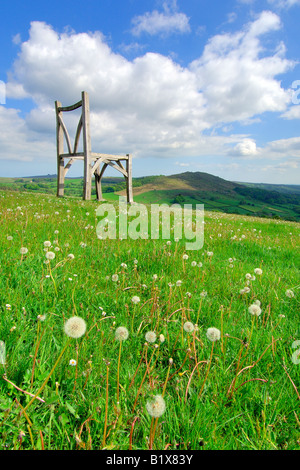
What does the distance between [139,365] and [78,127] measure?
16.1 m

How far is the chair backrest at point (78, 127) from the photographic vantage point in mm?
14461

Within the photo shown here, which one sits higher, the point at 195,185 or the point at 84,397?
the point at 195,185

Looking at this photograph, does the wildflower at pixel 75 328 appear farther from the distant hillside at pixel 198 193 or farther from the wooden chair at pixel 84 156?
the distant hillside at pixel 198 193

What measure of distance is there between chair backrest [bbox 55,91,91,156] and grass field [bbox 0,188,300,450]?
12.3m

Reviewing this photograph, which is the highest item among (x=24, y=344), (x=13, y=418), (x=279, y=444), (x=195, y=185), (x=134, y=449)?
(x=195, y=185)

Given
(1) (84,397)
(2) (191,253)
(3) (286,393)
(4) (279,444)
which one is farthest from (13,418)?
(2) (191,253)

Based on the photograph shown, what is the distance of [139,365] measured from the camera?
1.69 metres

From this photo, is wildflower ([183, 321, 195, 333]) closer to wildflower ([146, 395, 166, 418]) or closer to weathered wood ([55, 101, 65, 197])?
wildflower ([146, 395, 166, 418])

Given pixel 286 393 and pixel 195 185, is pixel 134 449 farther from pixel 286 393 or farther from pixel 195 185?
pixel 195 185

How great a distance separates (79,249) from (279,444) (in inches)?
144

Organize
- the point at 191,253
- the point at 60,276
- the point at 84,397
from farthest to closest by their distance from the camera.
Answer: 1. the point at 191,253
2. the point at 60,276
3. the point at 84,397

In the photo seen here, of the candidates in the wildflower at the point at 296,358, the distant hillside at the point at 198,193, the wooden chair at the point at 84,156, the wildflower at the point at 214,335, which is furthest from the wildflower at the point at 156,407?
the distant hillside at the point at 198,193

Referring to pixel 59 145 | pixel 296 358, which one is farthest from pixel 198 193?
pixel 296 358
